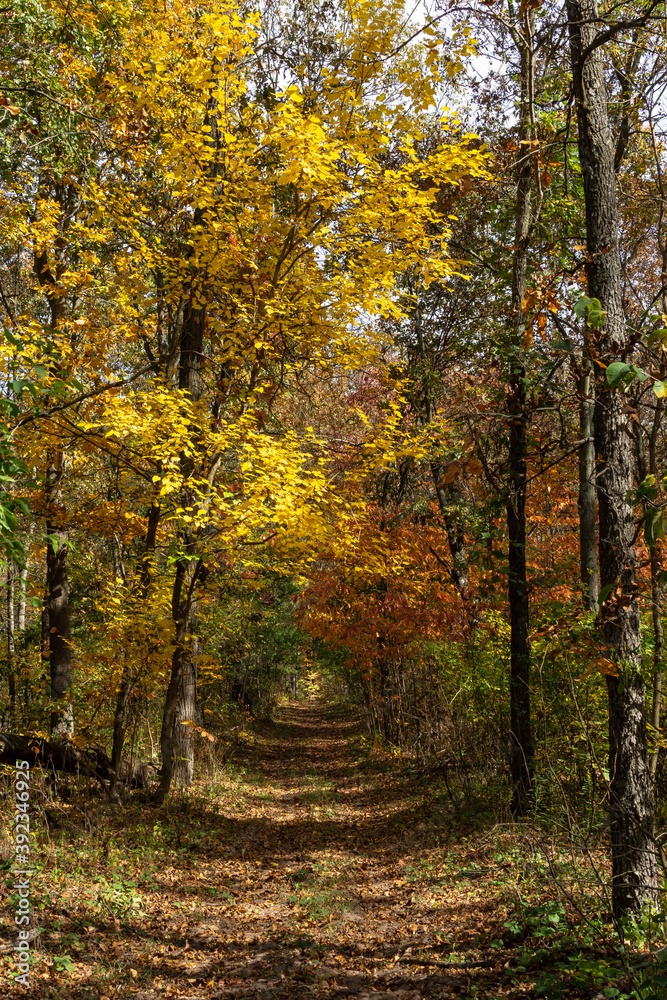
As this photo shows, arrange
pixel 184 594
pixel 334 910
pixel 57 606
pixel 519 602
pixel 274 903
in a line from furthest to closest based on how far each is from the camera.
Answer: pixel 57 606, pixel 184 594, pixel 519 602, pixel 274 903, pixel 334 910

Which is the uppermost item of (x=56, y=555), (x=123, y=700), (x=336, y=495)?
(x=336, y=495)

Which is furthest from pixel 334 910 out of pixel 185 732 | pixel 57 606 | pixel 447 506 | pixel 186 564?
pixel 57 606

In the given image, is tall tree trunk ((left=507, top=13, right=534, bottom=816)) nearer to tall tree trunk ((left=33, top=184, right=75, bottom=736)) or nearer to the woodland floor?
the woodland floor

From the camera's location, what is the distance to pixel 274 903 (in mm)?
6766

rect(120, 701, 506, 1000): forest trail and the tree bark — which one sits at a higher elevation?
the tree bark

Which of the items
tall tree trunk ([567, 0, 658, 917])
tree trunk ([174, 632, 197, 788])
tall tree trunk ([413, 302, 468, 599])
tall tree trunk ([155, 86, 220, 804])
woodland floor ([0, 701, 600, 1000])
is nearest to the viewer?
tall tree trunk ([567, 0, 658, 917])

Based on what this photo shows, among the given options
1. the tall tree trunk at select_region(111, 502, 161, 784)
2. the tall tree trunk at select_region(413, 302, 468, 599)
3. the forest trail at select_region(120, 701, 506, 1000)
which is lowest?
the forest trail at select_region(120, 701, 506, 1000)

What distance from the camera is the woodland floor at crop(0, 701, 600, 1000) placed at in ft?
15.9

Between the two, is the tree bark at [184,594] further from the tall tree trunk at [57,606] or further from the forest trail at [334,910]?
the tall tree trunk at [57,606]

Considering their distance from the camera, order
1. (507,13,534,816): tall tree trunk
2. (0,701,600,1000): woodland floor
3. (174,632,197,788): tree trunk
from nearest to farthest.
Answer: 1. (0,701,600,1000): woodland floor
2. (507,13,534,816): tall tree trunk
3. (174,632,197,788): tree trunk

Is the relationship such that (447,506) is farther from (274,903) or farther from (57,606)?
(57,606)

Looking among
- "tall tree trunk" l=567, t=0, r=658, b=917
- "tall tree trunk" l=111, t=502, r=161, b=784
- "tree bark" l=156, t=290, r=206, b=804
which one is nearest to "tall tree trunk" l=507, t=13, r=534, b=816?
"tall tree trunk" l=567, t=0, r=658, b=917

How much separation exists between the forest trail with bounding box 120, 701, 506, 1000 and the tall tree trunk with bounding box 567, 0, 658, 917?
130 cm

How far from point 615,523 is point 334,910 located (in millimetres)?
4710
